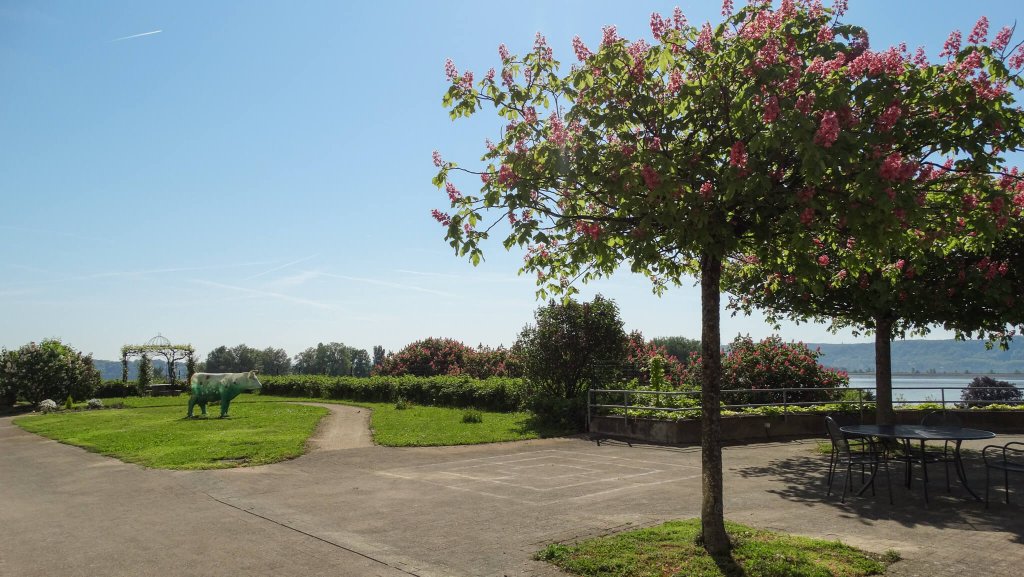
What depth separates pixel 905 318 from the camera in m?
12.0

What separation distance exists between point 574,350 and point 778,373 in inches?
246

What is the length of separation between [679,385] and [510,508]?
542 inches

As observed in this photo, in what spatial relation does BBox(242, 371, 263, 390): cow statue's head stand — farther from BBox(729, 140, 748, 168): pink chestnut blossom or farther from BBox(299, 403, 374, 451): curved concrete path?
BBox(729, 140, 748, 168): pink chestnut blossom

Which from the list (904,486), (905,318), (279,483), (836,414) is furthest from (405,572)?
(836,414)

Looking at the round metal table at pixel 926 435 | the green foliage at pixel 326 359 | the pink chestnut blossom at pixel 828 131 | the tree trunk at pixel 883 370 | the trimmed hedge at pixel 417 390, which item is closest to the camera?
the pink chestnut blossom at pixel 828 131

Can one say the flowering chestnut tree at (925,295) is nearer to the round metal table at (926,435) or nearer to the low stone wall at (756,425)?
the round metal table at (926,435)

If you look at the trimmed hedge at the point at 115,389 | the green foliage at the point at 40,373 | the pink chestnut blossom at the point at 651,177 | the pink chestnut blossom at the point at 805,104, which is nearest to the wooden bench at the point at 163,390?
the trimmed hedge at the point at 115,389

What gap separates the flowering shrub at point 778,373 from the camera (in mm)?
19500

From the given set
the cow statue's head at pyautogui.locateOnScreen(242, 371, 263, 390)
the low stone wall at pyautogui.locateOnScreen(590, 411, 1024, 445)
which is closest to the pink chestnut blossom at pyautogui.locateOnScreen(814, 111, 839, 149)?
the low stone wall at pyautogui.locateOnScreen(590, 411, 1024, 445)

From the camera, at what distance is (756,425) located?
15.2 metres

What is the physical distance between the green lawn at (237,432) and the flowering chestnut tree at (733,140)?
9.69m

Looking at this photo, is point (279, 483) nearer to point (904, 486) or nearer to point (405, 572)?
point (405, 572)

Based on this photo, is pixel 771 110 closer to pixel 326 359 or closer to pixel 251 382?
pixel 251 382

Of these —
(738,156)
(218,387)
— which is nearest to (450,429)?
(218,387)
